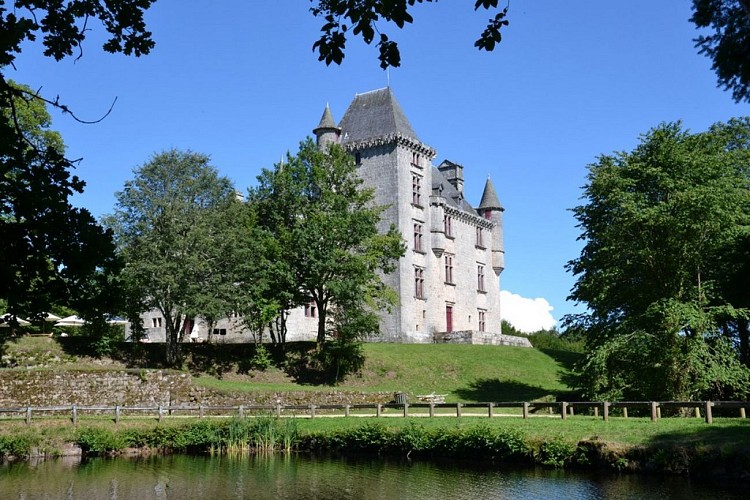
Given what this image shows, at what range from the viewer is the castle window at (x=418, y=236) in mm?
53469

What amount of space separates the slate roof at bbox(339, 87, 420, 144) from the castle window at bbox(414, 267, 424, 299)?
10098 mm

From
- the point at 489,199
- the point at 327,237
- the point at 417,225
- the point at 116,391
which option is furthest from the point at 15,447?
the point at 489,199

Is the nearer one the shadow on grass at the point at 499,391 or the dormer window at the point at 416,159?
the shadow on grass at the point at 499,391

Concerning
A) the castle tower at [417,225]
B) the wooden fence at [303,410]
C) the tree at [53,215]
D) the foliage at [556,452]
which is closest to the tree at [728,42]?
the tree at [53,215]

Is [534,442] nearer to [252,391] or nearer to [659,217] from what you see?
[659,217]

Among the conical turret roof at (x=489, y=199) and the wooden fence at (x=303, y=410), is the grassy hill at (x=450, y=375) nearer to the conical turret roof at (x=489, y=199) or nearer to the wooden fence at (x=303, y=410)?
the wooden fence at (x=303, y=410)

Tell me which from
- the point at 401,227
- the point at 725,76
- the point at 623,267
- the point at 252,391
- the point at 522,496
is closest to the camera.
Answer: the point at 725,76

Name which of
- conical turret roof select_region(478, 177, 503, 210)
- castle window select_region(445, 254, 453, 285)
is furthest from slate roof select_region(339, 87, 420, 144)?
conical turret roof select_region(478, 177, 503, 210)

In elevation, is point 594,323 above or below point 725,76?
below

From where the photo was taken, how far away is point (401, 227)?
171ft

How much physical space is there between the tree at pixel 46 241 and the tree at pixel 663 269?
2324 centimetres

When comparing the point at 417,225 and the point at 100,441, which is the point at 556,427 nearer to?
the point at 100,441

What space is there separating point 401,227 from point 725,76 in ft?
135

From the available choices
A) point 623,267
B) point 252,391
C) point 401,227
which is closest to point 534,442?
point 623,267
